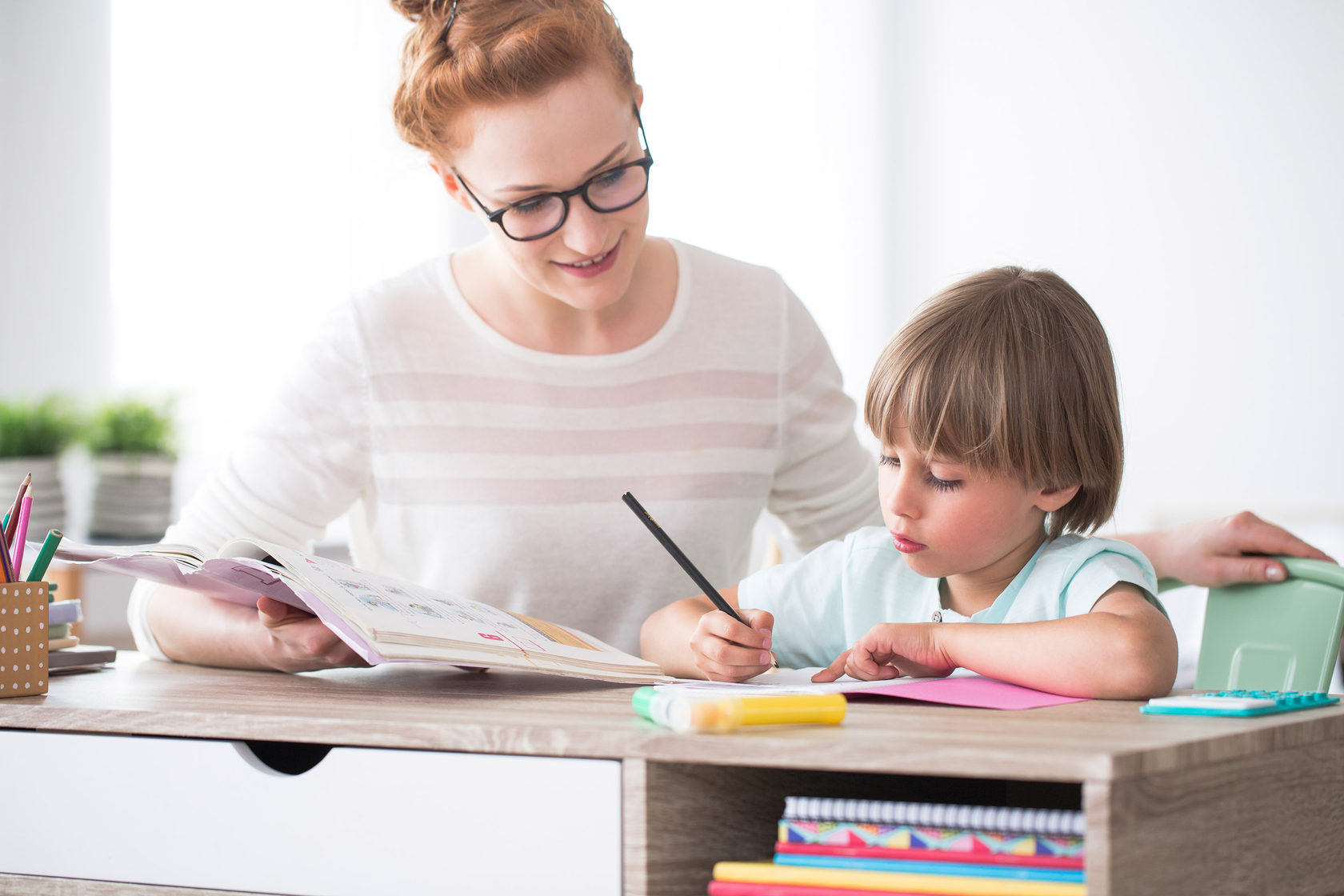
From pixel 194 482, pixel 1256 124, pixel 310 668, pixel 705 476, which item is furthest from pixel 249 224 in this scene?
pixel 1256 124

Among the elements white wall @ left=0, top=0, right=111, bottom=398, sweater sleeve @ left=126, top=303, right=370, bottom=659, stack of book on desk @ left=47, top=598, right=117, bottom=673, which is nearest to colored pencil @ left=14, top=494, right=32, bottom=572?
stack of book on desk @ left=47, top=598, right=117, bottom=673

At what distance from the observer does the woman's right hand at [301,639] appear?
2.99 feet

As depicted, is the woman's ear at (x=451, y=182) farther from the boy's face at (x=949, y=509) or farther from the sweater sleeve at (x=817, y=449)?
the boy's face at (x=949, y=509)

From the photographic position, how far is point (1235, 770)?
2.03 feet

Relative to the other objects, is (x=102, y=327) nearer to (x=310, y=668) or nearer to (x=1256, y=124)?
(x=310, y=668)

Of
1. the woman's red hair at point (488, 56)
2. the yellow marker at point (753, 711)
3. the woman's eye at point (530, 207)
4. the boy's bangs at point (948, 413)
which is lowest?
the yellow marker at point (753, 711)

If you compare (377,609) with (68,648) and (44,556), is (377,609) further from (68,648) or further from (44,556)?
(68,648)

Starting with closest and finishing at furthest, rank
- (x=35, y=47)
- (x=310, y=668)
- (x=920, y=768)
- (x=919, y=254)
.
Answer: (x=920, y=768)
(x=310, y=668)
(x=35, y=47)
(x=919, y=254)

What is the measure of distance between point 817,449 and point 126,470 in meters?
1.91

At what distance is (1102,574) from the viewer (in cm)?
90

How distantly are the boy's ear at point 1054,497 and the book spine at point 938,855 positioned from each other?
1.44ft

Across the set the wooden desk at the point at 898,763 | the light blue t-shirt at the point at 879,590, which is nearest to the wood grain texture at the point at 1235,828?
the wooden desk at the point at 898,763

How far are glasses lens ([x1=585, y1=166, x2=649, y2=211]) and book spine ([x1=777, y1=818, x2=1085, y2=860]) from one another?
71 centimetres

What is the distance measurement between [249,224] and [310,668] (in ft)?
8.40
